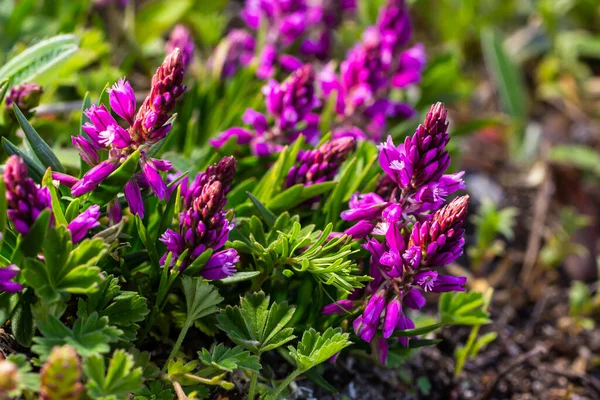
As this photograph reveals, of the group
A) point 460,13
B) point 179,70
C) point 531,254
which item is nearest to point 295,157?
point 179,70

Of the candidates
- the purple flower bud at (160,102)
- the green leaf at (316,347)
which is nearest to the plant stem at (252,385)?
the green leaf at (316,347)

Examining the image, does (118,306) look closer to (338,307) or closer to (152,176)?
(152,176)

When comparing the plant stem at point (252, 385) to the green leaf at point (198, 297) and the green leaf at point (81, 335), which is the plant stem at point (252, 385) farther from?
the green leaf at point (81, 335)

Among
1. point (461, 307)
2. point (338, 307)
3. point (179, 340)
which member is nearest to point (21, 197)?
point (179, 340)

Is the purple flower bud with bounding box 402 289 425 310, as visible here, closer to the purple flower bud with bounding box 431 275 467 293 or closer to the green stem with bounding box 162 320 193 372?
A: the purple flower bud with bounding box 431 275 467 293

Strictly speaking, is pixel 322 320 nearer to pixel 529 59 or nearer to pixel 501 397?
pixel 501 397

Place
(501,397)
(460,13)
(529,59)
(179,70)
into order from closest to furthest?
(179,70), (501,397), (460,13), (529,59)

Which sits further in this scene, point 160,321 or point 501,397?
point 501,397
